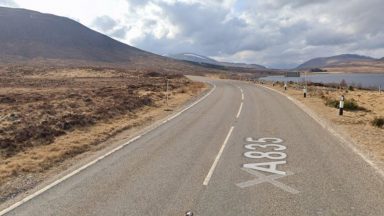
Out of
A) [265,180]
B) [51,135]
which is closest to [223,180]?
[265,180]

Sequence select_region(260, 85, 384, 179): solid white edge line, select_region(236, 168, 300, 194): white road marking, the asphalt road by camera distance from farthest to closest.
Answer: select_region(260, 85, 384, 179): solid white edge line
select_region(236, 168, 300, 194): white road marking
the asphalt road

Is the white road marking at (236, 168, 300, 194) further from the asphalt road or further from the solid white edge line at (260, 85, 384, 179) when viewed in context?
the solid white edge line at (260, 85, 384, 179)

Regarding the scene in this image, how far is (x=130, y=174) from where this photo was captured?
33.2ft

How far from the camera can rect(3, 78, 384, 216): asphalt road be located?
25.3 feet

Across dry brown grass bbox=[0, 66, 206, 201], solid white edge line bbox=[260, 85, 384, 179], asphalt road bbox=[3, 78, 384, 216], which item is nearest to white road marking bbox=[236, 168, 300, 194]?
asphalt road bbox=[3, 78, 384, 216]

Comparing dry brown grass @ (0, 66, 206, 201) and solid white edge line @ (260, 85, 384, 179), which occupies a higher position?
solid white edge line @ (260, 85, 384, 179)

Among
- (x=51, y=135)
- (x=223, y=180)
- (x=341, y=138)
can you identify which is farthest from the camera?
(x=51, y=135)

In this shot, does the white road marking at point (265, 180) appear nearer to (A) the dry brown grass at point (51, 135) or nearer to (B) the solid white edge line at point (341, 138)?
(B) the solid white edge line at point (341, 138)

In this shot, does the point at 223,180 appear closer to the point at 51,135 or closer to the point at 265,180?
the point at 265,180

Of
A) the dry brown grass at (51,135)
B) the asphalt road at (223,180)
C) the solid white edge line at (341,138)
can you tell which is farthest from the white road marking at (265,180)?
the dry brown grass at (51,135)

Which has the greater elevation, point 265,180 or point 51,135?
point 265,180

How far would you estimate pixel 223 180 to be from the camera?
373 inches

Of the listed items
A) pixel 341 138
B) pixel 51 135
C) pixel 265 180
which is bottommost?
pixel 51 135

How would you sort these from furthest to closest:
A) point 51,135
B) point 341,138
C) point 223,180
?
point 51,135
point 341,138
point 223,180
